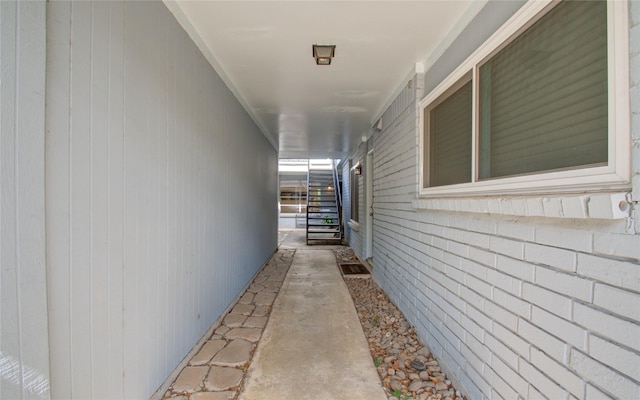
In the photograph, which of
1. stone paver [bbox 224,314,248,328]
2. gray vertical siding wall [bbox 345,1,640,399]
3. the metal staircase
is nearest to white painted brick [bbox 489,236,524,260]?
gray vertical siding wall [bbox 345,1,640,399]

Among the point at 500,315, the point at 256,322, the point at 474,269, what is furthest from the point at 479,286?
the point at 256,322

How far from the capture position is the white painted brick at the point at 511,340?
4.55 feet

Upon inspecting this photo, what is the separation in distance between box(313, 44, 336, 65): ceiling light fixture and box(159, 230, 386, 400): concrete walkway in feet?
8.27

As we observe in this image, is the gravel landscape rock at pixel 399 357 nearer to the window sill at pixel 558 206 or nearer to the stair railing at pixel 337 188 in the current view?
the window sill at pixel 558 206

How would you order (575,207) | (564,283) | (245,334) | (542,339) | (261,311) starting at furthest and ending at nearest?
(261,311)
(245,334)
(542,339)
(564,283)
(575,207)

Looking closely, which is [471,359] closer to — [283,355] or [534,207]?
[534,207]

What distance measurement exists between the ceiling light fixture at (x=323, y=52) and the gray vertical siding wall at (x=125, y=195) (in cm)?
96

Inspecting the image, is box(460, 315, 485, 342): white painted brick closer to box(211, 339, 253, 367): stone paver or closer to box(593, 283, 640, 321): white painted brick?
box(593, 283, 640, 321): white painted brick

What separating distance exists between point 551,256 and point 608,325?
308mm

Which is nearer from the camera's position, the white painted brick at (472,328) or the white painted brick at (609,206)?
the white painted brick at (609,206)

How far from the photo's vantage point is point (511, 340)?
1.47 meters

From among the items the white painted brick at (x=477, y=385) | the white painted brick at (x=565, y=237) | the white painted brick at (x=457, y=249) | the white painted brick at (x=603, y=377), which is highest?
the white painted brick at (x=565, y=237)

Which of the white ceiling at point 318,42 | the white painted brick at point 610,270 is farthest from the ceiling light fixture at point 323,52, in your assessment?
the white painted brick at point 610,270

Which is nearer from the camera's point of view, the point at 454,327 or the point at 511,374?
the point at 511,374
